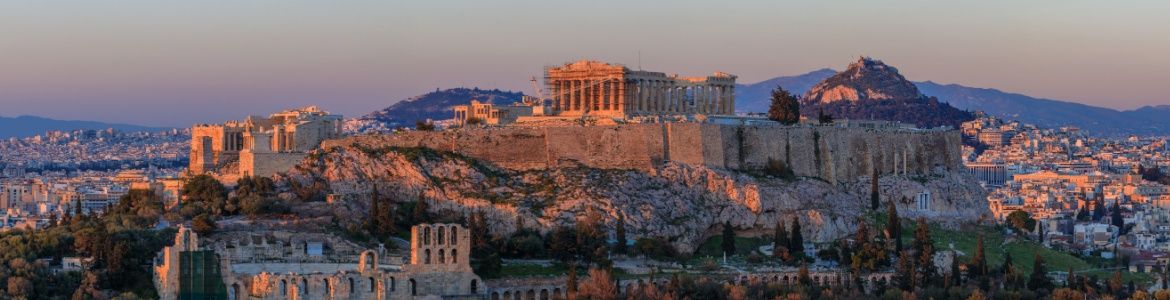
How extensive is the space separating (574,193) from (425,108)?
112m

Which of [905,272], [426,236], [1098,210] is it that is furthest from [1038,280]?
[1098,210]

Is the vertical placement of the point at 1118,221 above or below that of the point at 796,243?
below

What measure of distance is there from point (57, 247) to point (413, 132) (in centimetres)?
1884

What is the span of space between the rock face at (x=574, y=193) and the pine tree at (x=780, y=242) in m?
1.67

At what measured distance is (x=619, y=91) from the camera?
9112 centimetres

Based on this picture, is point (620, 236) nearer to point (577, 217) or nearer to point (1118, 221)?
point (577, 217)

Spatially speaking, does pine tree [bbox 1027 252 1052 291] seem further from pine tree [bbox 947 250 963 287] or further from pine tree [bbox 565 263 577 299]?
pine tree [bbox 565 263 577 299]

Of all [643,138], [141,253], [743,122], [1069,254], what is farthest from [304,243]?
[1069,254]

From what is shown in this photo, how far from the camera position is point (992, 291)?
75312 mm

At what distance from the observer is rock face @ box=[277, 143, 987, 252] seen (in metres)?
79.4

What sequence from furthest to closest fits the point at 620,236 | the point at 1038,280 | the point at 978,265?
the point at 978,265
the point at 1038,280
the point at 620,236

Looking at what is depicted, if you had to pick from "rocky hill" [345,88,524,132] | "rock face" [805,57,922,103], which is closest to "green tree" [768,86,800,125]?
"rocky hill" [345,88,524,132]

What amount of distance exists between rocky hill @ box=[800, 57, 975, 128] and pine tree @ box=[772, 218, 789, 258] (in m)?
92.4

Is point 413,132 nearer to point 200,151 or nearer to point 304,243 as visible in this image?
point 200,151
